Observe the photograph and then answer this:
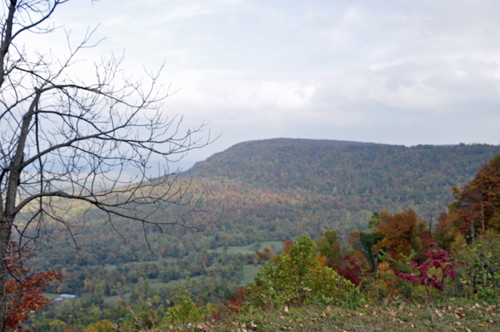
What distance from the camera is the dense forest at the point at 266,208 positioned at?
44906 millimetres

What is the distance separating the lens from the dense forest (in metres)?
44.9

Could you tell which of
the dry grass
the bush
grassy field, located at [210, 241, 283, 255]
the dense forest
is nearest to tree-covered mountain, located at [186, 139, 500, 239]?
the dense forest

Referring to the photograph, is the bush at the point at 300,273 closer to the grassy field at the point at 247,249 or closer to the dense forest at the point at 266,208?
the dense forest at the point at 266,208

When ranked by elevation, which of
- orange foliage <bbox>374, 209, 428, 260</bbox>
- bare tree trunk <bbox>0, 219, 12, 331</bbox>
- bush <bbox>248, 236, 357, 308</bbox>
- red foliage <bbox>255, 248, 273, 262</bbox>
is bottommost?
red foliage <bbox>255, 248, 273, 262</bbox>

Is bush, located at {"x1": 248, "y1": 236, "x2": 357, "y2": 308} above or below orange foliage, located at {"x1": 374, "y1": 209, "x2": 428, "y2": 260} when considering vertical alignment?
above

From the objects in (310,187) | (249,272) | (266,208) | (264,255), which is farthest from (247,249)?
(310,187)

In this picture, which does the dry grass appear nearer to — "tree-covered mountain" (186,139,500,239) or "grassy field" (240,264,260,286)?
"grassy field" (240,264,260,286)

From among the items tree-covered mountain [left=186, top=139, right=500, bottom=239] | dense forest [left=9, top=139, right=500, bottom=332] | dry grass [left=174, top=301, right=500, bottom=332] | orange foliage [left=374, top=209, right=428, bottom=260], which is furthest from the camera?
tree-covered mountain [left=186, top=139, right=500, bottom=239]

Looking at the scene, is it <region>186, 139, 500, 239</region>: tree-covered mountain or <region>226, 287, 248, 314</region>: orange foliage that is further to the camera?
<region>186, 139, 500, 239</region>: tree-covered mountain

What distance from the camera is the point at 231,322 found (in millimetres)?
4254

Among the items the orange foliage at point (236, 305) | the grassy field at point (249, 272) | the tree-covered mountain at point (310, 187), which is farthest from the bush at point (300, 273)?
the tree-covered mountain at point (310, 187)

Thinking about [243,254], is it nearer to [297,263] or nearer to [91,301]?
[91,301]

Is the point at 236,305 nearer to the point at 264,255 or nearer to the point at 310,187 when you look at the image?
the point at 264,255

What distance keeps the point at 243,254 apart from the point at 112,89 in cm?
6727
